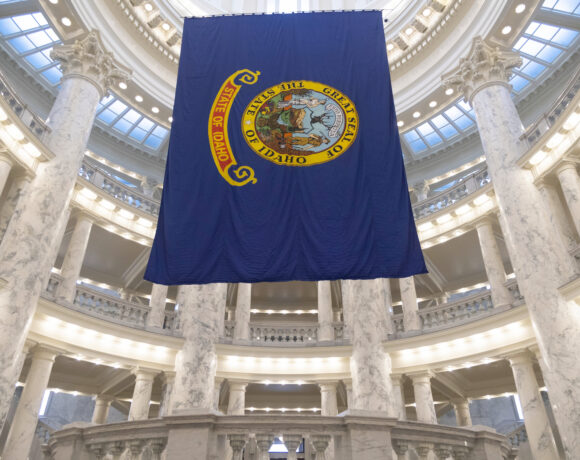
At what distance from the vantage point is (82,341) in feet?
42.9

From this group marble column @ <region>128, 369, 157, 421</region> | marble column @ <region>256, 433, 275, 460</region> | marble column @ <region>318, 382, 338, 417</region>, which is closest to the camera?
marble column @ <region>256, 433, 275, 460</region>

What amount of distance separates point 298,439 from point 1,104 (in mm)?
11337

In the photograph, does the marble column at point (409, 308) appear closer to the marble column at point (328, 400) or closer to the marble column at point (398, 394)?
the marble column at point (398, 394)

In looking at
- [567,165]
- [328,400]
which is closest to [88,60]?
[328,400]

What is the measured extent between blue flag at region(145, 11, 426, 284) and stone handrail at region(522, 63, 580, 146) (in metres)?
7.05

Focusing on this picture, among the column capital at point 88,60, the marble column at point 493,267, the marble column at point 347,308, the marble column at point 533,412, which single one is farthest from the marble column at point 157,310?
the marble column at point 533,412

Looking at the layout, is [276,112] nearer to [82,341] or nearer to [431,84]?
[82,341]

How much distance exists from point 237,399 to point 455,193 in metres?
11.3

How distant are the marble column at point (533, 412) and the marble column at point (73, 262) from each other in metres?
13.5

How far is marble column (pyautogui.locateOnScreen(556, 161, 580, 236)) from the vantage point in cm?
1182

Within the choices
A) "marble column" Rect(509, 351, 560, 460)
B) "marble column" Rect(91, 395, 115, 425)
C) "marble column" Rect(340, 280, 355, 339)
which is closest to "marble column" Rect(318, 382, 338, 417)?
"marble column" Rect(340, 280, 355, 339)

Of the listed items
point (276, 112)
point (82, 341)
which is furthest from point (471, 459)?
point (82, 341)

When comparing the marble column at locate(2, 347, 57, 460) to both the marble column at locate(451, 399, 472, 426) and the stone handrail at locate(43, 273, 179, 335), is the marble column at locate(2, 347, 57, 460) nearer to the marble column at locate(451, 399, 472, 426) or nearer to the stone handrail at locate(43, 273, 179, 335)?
the stone handrail at locate(43, 273, 179, 335)

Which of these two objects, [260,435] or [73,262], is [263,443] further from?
[73,262]
